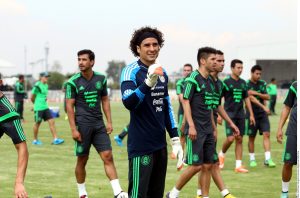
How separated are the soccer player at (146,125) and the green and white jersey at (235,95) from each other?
650 cm

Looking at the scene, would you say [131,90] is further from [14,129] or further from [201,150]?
[201,150]

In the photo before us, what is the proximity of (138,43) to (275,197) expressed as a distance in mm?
4378

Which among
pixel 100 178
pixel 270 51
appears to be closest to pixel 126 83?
pixel 100 178

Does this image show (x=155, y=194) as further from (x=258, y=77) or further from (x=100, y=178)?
(x=258, y=77)

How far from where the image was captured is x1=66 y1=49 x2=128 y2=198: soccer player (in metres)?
9.93

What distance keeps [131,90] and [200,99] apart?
3329mm

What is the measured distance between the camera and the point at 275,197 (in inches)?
398

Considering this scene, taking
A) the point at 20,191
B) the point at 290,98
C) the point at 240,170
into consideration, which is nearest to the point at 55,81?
the point at 240,170

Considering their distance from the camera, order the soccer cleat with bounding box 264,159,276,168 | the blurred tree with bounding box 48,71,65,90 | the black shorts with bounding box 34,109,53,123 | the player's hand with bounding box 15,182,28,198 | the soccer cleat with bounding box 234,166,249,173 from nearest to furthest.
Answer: the player's hand with bounding box 15,182,28,198 < the soccer cleat with bounding box 234,166,249,173 < the soccer cleat with bounding box 264,159,276,168 < the black shorts with bounding box 34,109,53,123 < the blurred tree with bounding box 48,71,65,90

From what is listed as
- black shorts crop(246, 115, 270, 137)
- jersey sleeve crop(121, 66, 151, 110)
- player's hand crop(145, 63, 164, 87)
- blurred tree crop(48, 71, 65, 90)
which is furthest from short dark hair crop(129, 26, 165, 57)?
blurred tree crop(48, 71, 65, 90)

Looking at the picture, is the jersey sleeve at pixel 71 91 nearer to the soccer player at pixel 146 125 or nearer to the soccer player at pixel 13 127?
the soccer player at pixel 146 125

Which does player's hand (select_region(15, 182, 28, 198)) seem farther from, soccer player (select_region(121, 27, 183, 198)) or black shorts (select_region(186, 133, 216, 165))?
black shorts (select_region(186, 133, 216, 165))

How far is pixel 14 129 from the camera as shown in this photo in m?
6.30

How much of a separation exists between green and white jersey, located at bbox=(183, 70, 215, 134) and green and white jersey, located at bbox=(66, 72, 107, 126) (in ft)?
4.67
